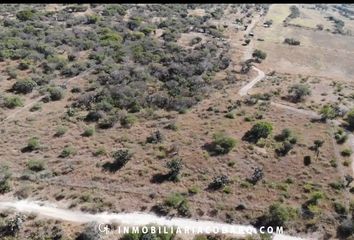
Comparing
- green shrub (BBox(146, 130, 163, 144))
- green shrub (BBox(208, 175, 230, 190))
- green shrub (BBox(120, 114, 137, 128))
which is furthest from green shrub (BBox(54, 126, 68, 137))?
green shrub (BBox(208, 175, 230, 190))

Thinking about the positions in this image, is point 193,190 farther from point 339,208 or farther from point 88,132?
point 88,132

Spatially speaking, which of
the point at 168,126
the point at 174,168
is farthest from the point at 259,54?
the point at 174,168

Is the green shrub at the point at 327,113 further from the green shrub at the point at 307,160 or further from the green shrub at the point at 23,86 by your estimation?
the green shrub at the point at 23,86

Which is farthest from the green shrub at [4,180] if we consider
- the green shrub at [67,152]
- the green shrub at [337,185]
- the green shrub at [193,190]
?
the green shrub at [337,185]

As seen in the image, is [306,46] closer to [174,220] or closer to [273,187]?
[273,187]

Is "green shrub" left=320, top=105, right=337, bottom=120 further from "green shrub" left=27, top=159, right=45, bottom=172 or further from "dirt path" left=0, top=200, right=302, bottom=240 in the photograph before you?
"green shrub" left=27, top=159, right=45, bottom=172
